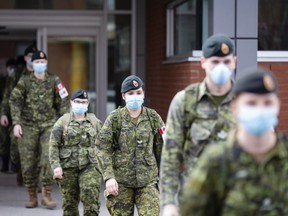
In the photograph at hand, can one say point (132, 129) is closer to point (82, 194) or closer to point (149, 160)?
point (149, 160)

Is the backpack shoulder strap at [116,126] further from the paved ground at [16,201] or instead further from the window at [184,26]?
the window at [184,26]

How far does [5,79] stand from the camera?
1288 centimetres


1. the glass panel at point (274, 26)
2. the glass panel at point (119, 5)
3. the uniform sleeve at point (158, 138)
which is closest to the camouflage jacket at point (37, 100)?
the glass panel at point (274, 26)

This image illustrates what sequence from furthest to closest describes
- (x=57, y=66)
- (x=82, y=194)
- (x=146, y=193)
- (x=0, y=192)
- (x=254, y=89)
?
(x=57, y=66) < (x=0, y=192) < (x=82, y=194) < (x=146, y=193) < (x=254, y=89)

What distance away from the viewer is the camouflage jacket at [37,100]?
9609mm

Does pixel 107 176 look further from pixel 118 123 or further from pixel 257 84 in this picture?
pixel 257 84

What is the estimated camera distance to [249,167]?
10.8 ft

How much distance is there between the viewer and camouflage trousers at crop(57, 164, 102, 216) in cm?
761

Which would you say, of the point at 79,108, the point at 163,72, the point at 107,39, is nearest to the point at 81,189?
the point at 79,108

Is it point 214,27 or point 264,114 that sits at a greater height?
A: point 214,27

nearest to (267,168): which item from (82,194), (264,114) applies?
(264,114)

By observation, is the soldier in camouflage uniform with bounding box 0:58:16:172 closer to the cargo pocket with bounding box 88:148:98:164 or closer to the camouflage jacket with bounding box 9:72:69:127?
the camouflage jacket with bounding box 9:72:69:127

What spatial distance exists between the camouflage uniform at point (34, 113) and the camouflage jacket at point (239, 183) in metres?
6.36

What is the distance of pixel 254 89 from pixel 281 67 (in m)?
6.08
